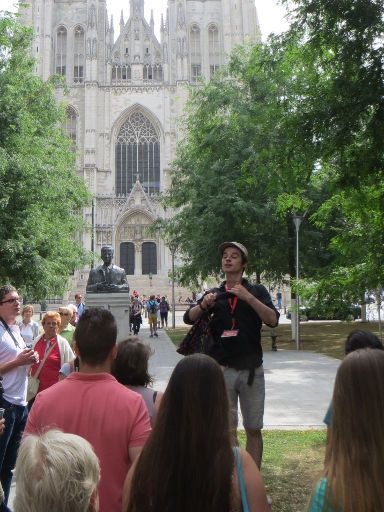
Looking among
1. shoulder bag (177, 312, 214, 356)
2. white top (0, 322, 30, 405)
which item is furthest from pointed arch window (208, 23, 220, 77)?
white top (0, 322, 30, 405)

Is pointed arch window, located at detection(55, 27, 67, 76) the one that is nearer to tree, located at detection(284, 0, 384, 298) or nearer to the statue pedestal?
the statue pedestal

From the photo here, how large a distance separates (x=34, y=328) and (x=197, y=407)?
316 inches

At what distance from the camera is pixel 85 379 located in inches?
108

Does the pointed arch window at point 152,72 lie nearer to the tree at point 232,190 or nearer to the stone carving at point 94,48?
the stone carving at point 94,48

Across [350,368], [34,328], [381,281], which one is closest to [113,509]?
[350,368]

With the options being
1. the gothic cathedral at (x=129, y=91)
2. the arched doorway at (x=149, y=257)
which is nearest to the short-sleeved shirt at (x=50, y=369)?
the gothic cathedral at (x=129, y=91)

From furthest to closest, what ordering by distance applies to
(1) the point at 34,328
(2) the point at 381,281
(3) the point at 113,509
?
1. (1) the point at 34,328
2. (2) the point at 381,281
3. (3) the point at 113,509

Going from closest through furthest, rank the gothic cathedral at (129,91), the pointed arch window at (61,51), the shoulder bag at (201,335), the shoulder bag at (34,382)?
1. the shoulder bag at (201,335)
2. the shoulder bag at (34,382)
3. the gothic cathedral at (129,91)
4. the pointed arch window at (61,51)

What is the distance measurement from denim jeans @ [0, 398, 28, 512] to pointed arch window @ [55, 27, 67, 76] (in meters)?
53.1

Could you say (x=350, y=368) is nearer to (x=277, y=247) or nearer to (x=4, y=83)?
(x=4, y=83)

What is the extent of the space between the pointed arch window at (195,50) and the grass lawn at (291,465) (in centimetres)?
5051

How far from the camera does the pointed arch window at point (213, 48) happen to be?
53469mm

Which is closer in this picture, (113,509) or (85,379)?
(113,509)

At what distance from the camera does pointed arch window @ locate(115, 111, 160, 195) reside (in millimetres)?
52875
